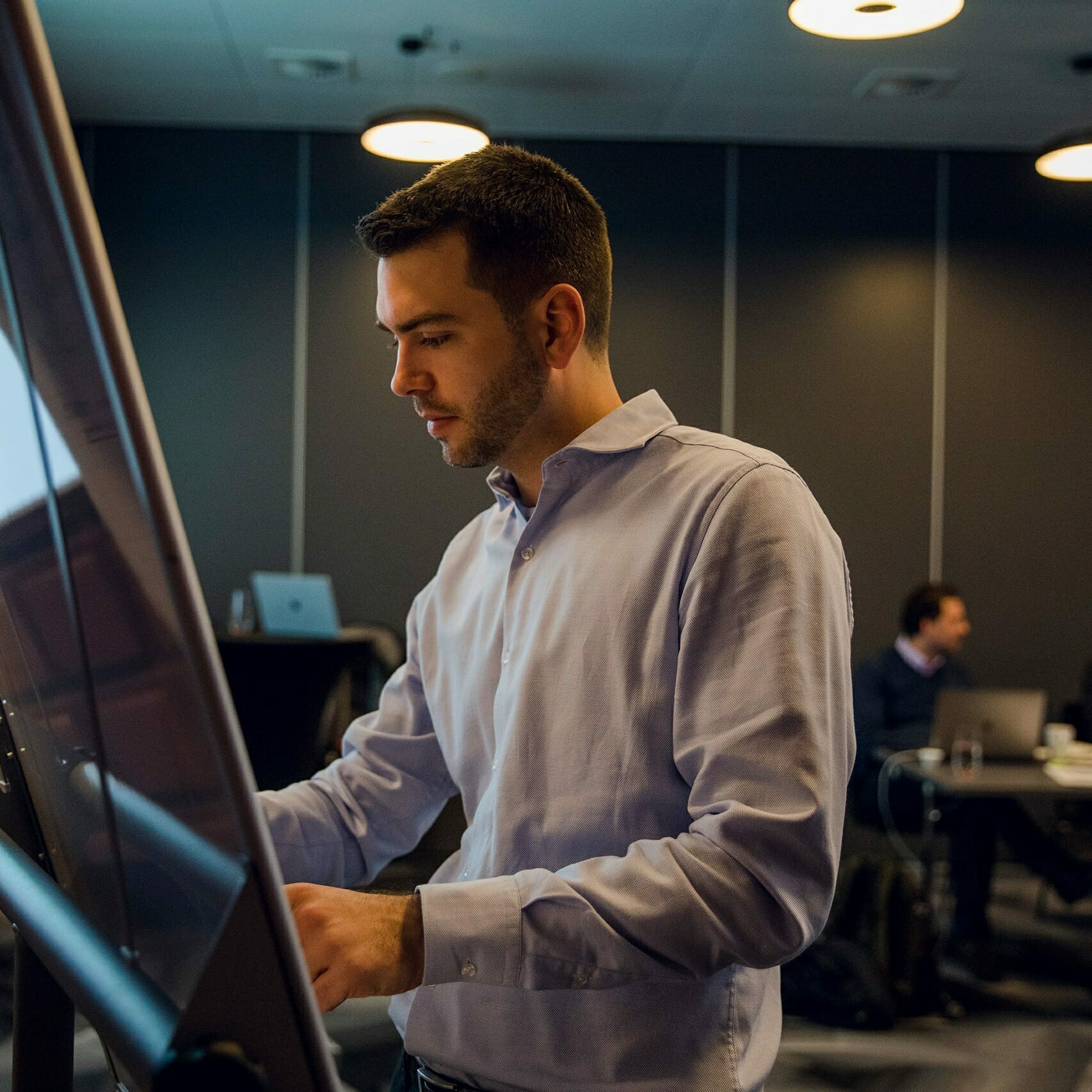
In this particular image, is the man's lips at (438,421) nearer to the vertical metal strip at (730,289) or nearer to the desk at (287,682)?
the desk at (287,682)

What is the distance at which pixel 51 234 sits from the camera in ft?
1.08

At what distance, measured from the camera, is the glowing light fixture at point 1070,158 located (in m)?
4.16

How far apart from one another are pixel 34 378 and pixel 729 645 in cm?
57

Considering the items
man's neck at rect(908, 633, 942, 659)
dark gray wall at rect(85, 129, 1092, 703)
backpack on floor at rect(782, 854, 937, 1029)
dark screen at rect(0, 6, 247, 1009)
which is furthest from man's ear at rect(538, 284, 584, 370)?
dark gray wall at rect(85, 129, 1092, 703)

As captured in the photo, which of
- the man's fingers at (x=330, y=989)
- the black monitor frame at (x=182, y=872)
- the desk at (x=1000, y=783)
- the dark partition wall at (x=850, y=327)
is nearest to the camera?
the black monitor frame at (x=182, y=872)

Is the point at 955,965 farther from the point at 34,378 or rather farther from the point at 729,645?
the point at 34,378

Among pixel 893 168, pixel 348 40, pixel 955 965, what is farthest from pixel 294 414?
pixel 955 965

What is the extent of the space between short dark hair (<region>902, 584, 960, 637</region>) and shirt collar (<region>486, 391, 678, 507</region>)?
3.97 m

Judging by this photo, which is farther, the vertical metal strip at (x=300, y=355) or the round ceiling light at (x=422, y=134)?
the vertical metal strip at (x=300, y=355)

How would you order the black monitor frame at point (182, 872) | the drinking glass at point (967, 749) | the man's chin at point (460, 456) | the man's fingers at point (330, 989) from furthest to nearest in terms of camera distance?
the drinking glass at point (967, 749), the man's chin at point (460, 456), the man's fingers at point (330, 989), the black monitor frame at point (182, 872)

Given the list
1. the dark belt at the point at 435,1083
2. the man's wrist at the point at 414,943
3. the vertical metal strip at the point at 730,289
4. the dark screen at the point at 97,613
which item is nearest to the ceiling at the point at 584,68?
the vertical metal strip at the point at 730,289

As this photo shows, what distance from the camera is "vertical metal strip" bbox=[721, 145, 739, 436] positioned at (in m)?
5.49

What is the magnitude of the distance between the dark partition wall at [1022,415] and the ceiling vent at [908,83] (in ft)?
2.95

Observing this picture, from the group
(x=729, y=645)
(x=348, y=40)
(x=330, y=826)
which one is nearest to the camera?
(x=729, y=645)
